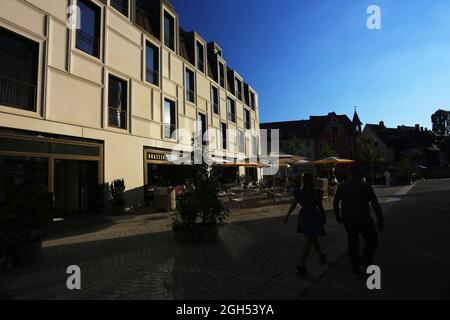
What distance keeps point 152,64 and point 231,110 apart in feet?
43.9

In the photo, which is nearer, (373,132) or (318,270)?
(318,270)

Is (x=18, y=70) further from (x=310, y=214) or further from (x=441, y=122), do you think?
(x=441, y=122)

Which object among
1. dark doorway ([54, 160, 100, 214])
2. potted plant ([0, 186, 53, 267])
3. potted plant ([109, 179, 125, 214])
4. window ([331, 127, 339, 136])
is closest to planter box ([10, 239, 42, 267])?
potted plant ([0, 186, 53, 267])

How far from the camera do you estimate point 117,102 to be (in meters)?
15.7

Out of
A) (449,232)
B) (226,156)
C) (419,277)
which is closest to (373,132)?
(226,156)

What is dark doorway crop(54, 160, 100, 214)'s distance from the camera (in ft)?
45.9

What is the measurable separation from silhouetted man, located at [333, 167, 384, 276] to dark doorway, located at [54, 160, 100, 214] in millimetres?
11539

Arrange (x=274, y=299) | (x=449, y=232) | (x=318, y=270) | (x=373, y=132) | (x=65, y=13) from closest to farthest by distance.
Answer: (x=274, y=299) → (x=318, y=270) → (x=449, y=232) → (x=65, y=13) → (x=373, y=132)

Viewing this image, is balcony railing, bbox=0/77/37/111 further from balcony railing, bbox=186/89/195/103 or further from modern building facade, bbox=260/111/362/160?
modern building facade, bbox=260/111/362/160

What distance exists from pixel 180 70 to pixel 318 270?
59.0 ft

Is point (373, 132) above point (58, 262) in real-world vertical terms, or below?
above
